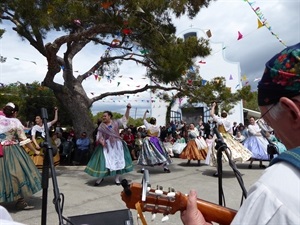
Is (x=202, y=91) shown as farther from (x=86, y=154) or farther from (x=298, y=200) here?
(x=298, y=200)

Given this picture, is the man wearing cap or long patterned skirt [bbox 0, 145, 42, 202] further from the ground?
the man wearing cap

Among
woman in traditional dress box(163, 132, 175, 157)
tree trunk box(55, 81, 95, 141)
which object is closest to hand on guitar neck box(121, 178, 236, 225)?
tree trunk box(55, 81, 95, 141)

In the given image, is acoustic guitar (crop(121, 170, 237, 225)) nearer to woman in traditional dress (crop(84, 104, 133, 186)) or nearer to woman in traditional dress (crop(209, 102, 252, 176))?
woman in traditional dress (crop(84, 104, 133, 186))

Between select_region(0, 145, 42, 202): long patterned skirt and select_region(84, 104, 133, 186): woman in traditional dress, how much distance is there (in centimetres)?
172

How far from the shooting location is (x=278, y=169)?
68 centimetres

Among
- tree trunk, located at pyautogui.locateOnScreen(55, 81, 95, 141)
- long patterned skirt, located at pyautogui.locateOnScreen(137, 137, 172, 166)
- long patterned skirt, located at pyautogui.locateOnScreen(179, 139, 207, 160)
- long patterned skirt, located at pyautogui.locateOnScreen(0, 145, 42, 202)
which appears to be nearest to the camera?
long patterned skirt, located at pyautogui.locateOnScreen(0, 145, 42, 202)

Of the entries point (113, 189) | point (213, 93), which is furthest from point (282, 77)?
point (213, 93)

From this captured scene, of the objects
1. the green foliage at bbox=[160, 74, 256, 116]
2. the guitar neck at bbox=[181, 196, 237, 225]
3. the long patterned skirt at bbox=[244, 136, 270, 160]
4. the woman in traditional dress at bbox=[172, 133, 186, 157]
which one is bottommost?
the woman in traditional dress at bbox=[172, 133, 186, 157]

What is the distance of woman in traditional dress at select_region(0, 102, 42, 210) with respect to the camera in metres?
4.13

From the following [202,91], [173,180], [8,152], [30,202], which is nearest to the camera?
[8,152]

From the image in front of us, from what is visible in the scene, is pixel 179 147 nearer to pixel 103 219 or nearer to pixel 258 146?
pixel 258 146

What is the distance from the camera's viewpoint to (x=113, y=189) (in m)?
5.69

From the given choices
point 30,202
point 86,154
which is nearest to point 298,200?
point 30,202

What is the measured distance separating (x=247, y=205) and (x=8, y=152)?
423 cm
